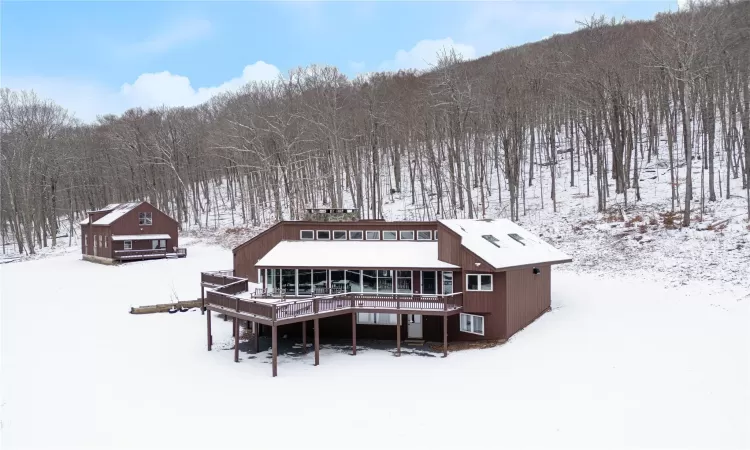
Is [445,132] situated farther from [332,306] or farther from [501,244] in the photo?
[332,306]

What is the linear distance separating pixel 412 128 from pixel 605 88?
684 inches

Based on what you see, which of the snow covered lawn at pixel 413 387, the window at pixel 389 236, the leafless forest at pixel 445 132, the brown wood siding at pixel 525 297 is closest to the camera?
the snow covered lawn at pixel 413 387

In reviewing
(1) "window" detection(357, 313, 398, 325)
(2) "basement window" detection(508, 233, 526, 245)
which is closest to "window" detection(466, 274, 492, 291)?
(1) "window" detection(357, 313, 398, 325)

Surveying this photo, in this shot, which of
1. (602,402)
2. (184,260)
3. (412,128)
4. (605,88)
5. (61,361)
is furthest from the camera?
(412,128)

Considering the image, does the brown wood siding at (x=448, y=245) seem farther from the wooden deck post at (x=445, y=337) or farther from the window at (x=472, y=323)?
the wooden deck post at (x=445, y=337)

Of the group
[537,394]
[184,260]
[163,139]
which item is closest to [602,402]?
[537,394]

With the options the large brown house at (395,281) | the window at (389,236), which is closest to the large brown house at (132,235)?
the large brown house at (395,281)

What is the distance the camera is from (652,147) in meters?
41.2

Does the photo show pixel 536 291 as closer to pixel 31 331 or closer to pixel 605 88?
pixel 605 88

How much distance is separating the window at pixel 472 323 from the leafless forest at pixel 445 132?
1528 cm

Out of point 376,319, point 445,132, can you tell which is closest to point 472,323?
point 376,319

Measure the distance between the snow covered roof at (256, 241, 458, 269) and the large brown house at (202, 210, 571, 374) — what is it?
0.05 m

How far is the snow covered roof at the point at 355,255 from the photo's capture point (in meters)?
20.2

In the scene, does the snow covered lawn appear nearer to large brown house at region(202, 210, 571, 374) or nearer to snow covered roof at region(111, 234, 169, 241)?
large brown house at region(202, 210, 571, 374)
